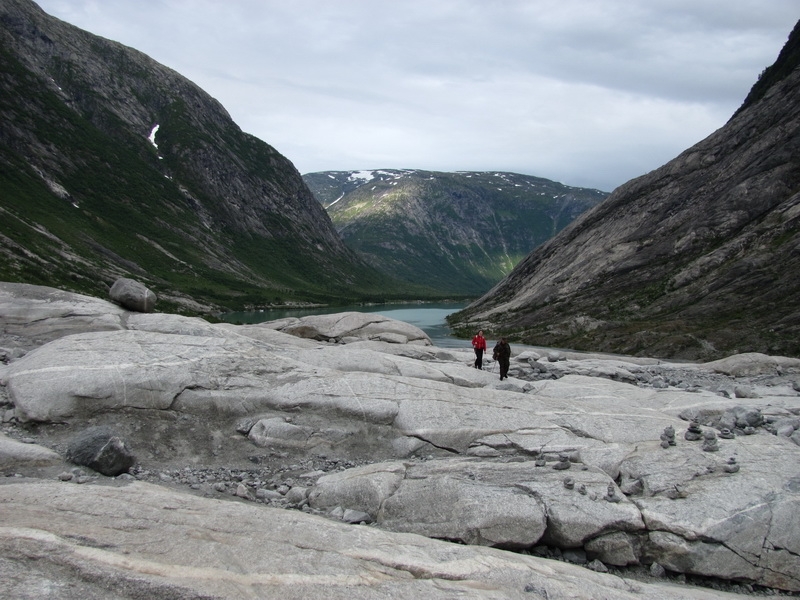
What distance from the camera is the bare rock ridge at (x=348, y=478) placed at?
10703 millimetres

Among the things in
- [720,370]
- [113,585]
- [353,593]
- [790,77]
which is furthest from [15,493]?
[790,77]

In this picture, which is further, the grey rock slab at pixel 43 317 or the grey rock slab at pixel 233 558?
the grey rock slab at pixel 43 317

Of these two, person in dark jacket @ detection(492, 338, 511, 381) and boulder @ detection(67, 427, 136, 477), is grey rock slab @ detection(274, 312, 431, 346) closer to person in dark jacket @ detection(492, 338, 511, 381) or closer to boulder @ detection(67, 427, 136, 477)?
person in dark jacket @ detection(492, 338, 511, 381)

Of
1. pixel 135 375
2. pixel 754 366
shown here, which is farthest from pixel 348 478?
pixel 754 366

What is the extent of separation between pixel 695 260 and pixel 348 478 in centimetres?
7499

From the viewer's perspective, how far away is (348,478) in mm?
16484

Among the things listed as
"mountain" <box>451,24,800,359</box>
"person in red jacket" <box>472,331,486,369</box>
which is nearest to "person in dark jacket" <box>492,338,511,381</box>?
"person in red jacket" <box>472,331,486,369</box>

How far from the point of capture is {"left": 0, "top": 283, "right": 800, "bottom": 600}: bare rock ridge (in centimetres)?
1070

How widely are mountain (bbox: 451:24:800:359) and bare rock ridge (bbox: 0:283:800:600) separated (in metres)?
37.9

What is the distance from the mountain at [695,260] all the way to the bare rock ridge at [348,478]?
3792 cm

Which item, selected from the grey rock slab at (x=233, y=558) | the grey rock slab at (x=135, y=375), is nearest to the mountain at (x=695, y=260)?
the grey rock slab at (x=135, y=375)

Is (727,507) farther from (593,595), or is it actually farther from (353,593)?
(353,593)

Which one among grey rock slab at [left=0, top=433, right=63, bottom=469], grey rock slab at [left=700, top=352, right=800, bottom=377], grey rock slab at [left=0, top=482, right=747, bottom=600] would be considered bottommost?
grey rock slab at [left=0, top=433, right=63, bottom=469]

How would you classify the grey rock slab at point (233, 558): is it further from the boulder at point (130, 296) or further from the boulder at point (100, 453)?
the boulder at point (130, 296)
